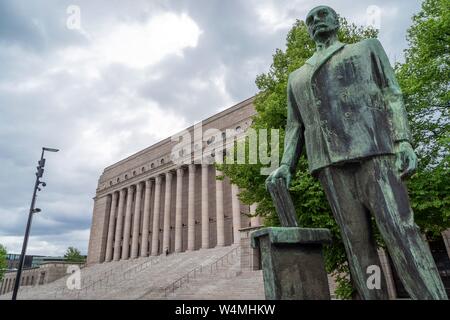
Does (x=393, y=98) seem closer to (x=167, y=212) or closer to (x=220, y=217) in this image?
(x=220, y=217)

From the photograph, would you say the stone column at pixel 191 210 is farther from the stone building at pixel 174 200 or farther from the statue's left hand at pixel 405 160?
the statue's left hand at pixel 405 160

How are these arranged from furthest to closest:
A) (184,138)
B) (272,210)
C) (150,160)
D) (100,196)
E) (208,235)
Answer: (100,196), (150,160), (184,138), (208,235), (272,210)

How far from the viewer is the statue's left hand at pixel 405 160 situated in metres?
3.04

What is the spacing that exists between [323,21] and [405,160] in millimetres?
1902

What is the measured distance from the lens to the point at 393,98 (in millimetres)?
3445

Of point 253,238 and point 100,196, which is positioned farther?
point 100,196

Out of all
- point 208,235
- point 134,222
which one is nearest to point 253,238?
point 208,235

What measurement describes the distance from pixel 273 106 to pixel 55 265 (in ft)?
164

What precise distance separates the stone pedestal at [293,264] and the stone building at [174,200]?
29.1 meters

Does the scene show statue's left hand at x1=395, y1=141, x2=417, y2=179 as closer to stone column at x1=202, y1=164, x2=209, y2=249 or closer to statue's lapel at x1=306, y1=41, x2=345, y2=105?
statue's lapel at x1=306, y1=41, x2=345, y2=105

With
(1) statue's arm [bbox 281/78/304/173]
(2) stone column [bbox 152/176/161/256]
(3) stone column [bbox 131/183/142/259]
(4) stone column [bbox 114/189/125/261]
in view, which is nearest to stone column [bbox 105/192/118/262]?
(4) stone column [bbox 114/189/125/261]

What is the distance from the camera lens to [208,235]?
39.5m
